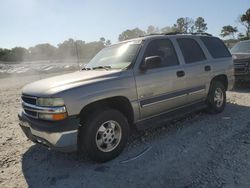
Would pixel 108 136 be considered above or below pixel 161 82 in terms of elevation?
below

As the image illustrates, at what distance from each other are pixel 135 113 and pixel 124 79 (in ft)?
1.99

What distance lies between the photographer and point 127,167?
139 inches

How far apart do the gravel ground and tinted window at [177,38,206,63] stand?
140 cm

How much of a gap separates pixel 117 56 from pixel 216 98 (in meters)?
2.82

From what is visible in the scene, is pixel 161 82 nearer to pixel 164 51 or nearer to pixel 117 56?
pixel 164 51

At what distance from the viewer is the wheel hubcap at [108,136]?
12.0 ft

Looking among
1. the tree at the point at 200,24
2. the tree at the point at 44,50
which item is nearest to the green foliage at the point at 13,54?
the tree at the point at 44,50

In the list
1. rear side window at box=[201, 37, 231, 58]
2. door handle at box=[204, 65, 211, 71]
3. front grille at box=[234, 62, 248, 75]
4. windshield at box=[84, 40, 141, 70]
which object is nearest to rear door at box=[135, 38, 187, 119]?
windshield at box=[84, 40, 141, 70]

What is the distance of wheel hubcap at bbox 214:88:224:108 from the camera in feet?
18.9

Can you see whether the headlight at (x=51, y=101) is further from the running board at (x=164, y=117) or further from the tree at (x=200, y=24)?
the tree at (x=200, y=24)

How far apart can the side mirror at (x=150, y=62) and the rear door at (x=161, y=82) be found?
7 centimetres

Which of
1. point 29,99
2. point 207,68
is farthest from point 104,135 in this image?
point 207,68

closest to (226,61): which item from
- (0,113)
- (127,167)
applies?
(127,167)

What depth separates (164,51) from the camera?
181 inches
